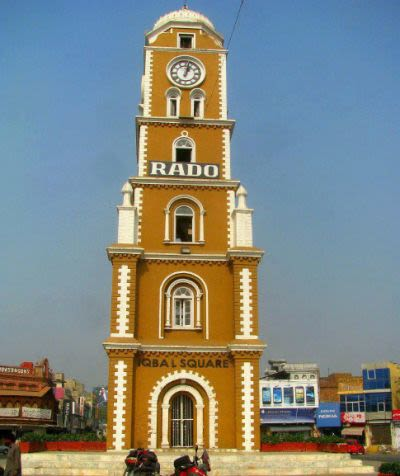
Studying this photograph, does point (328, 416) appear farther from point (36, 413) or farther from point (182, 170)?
point (182, 170)

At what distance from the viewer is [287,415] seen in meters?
57.1

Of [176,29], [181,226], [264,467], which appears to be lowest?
[264,467]

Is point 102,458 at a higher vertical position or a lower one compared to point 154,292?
lower

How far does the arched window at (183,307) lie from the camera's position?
26812mm

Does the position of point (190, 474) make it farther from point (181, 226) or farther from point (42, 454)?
point (181, 226)

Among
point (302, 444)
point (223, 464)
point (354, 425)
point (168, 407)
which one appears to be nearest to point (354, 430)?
point (354, 425)

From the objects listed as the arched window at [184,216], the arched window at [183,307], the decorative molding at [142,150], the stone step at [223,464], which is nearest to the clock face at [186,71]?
the decorative molding at [142,150]

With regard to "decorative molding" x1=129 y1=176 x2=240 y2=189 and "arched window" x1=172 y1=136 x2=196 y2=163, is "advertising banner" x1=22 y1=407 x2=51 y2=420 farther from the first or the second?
"arched window" x1=172 y1=136 x2=196 y2=163

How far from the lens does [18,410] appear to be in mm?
48406

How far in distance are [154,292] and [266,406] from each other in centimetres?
3452

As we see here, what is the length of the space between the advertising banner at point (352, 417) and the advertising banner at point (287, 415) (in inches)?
134

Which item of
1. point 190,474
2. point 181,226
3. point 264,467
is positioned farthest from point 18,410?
point 190,474

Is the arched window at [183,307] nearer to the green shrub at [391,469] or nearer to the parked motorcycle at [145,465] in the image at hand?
the parked motorcycle at [145,465]

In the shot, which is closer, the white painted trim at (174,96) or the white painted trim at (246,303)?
the white painted trim at (246,303)
